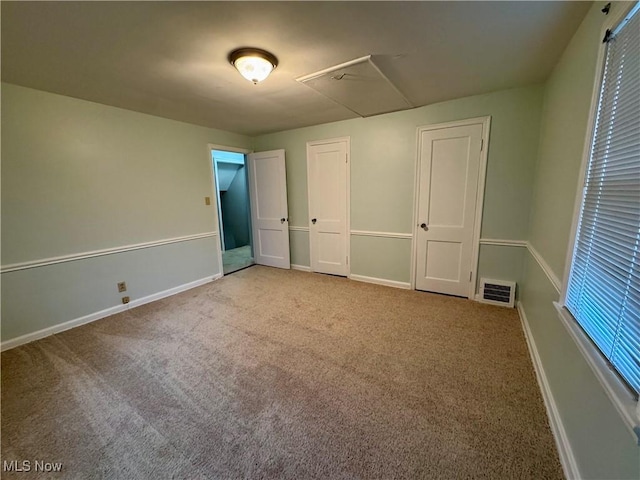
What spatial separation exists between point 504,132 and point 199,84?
3102mm

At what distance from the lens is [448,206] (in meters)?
3.11

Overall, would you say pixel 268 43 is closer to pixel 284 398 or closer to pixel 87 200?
pixel 284 398

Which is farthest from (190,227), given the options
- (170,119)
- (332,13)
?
(332,13)

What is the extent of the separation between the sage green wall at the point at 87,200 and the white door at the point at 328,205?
5.59 feet

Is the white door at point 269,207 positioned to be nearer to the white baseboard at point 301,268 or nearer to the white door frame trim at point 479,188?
the white baseboard at point 301,268

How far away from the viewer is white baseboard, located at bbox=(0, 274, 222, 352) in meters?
2.36

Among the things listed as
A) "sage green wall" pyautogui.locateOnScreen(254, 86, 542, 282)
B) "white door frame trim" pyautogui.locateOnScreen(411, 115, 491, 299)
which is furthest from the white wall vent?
"sage green wall" pyautogui.locateOnScreen(254, 86, 542, 282)

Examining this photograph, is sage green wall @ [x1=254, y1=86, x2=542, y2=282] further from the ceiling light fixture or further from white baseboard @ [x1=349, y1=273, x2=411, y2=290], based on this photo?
the ceiling light fixture

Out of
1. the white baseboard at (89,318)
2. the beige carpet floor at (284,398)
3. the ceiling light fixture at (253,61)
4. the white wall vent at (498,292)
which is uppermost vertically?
the ceiling light fixture at (253,61)

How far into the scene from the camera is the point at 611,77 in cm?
116

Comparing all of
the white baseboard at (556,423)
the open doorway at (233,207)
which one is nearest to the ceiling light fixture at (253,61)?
the white baseboard at (556,423)

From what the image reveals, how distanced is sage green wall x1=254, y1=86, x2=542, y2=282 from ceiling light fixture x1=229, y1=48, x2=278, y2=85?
6.23 feet

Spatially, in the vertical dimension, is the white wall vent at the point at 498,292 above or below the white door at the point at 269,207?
below

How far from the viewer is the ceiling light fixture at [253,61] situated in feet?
5.89
